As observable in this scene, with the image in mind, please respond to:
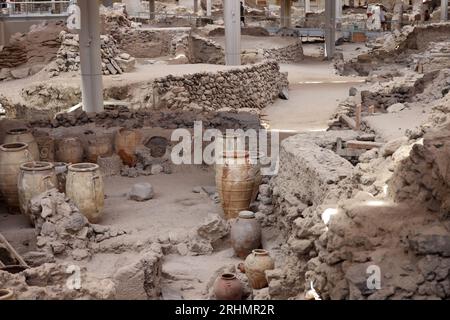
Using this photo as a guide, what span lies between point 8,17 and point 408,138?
20.4m

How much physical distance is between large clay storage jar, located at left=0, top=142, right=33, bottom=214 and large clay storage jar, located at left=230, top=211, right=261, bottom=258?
2.92m

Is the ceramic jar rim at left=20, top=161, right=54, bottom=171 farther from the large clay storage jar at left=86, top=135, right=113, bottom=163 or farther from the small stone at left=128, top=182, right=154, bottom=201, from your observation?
the large clay storage jar at left=86, top=135, right=113, bottom=163

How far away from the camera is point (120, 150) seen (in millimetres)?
10469

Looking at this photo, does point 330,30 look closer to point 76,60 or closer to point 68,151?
point 76,60

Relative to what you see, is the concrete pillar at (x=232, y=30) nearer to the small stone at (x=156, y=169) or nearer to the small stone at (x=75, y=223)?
the small stone at (x=156, y=169)

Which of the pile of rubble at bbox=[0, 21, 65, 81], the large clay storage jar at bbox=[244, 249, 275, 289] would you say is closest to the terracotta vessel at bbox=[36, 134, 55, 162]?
the large clay storage jar at bbox=[244, 249, 275, 289]

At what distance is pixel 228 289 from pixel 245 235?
4.93ft

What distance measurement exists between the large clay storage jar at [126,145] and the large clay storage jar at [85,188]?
7.77 ft

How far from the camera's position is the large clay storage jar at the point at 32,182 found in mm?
7918

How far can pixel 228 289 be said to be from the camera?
597 centimetres

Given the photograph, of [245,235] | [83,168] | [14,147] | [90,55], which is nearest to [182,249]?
[245,235]

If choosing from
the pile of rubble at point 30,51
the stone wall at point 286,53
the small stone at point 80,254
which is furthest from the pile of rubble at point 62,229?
the stone wall at point 286,53
